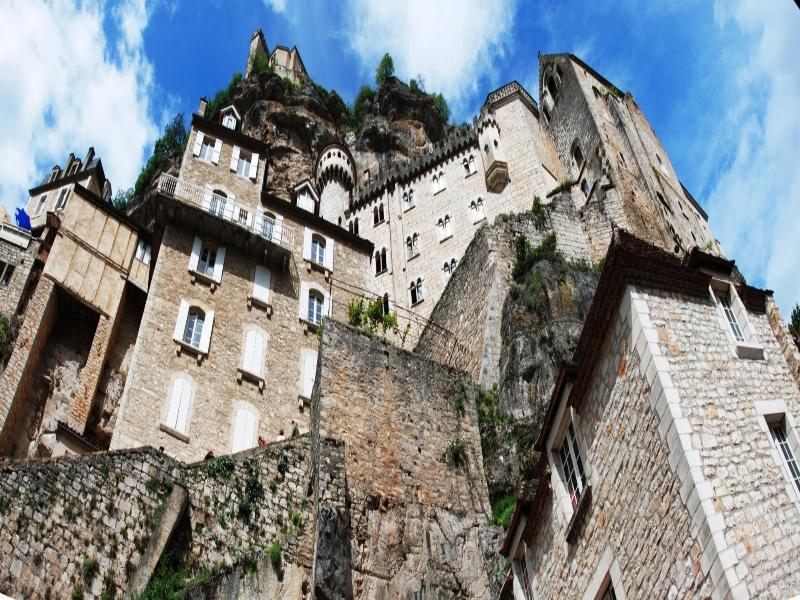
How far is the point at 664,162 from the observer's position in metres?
39.4

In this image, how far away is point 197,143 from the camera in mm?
29594

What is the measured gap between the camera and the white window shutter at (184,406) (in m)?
20.5

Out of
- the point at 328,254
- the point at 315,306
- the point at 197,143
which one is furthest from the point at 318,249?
the point at 197,143

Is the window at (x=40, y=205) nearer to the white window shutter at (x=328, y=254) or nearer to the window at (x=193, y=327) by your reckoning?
the white window shutter at (x=328, y=254)

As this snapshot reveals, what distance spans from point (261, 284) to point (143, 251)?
161 inches

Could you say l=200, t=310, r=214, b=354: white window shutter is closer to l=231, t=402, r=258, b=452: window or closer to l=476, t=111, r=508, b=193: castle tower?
l=231, t=402, r=258, b=452: window

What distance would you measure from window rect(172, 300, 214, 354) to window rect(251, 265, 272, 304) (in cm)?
180

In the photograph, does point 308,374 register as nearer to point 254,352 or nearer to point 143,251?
point 254,352

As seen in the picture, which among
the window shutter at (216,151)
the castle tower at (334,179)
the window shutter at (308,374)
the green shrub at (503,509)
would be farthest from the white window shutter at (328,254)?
the green shrub at (503,509)

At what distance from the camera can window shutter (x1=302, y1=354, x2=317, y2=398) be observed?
23.5 metres

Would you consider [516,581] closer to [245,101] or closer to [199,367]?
[199,367]

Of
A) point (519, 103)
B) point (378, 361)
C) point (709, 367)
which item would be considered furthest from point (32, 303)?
point (519, 103)

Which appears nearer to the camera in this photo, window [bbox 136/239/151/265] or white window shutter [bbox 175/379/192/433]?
white window shutter [bbox 175/379/192/433]

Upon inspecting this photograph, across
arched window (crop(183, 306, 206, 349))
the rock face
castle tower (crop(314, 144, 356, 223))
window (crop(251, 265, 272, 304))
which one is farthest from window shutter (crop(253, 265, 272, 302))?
castle tower (crop(314, 144, 356, 223))
